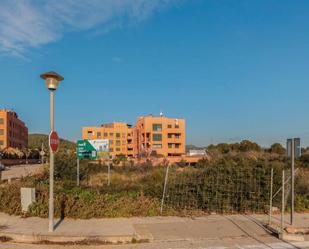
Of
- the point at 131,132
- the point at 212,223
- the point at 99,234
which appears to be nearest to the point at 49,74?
the point at 99,234

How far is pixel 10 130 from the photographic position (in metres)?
95.4

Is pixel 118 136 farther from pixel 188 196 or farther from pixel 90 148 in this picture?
pixel 188 196

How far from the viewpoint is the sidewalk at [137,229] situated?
7.46 m

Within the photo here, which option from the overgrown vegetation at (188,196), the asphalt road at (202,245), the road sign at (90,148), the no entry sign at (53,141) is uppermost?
the no entry sign at (53,141)

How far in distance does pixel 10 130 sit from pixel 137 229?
316 feet

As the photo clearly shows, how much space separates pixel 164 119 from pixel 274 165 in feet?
256

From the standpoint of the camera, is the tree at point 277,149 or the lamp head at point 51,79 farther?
the tree at point 277,149

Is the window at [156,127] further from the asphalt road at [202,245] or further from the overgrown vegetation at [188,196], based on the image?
the asphalt road at [202,245]

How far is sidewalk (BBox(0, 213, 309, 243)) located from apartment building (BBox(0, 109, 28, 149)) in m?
77.7

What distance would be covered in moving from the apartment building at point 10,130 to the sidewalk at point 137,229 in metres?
77.7

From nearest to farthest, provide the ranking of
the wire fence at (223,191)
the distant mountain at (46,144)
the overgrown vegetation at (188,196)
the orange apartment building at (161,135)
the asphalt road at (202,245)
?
the asphalt road at (202,245) → the overgrown vegetation at (188,196) → the wire fence at (223,191) → the distant mountain at (46,144) → the orange apartment building at (161,135)

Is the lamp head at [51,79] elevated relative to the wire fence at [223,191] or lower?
elevated

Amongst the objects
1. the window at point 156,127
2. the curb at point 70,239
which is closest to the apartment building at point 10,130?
the window at point 156,127

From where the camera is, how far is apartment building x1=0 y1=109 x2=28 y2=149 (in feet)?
292
